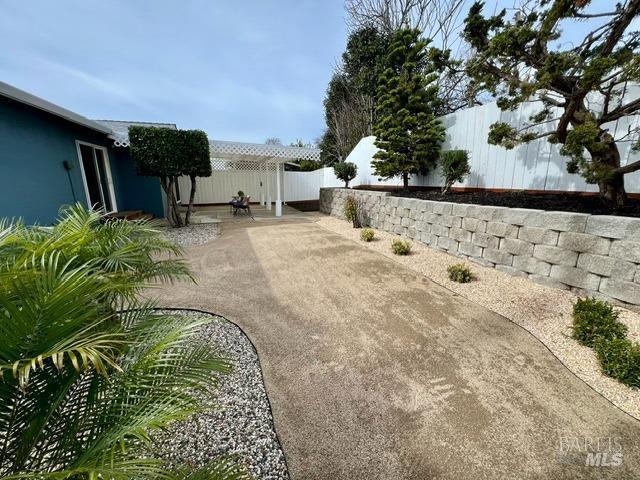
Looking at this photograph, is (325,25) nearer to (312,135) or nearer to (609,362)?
(312,135)

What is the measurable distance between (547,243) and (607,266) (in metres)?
0.63

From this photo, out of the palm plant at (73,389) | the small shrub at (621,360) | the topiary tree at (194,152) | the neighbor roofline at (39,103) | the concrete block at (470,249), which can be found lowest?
the small shrub at (621,360)

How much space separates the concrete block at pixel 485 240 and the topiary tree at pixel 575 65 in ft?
4.55

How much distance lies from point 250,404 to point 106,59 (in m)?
8.75

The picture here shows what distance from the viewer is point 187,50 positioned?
6961 mm

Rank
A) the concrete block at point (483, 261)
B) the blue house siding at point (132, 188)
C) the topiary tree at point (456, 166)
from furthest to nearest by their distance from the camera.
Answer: the blue house siding at point (132, 188) → the topiary tree at point (456, 166) → the concrete block at point (483, 261)

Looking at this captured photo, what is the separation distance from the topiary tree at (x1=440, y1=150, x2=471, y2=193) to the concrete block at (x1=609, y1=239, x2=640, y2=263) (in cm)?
342

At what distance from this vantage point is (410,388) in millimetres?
2080

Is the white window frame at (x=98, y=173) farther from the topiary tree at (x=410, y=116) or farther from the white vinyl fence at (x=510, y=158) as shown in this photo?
the white vinyl fence at (x=510, y=158)

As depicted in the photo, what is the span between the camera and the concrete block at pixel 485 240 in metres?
4.16

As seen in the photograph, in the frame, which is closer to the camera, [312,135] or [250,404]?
[250,404]

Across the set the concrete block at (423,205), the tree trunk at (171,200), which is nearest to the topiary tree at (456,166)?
the concrete block at (423,205)

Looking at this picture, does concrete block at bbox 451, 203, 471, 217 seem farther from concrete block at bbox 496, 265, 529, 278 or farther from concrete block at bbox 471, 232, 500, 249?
concrete block at bbox 496, 265, 529, 278

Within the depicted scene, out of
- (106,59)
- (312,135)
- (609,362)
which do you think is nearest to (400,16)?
(312,135)
